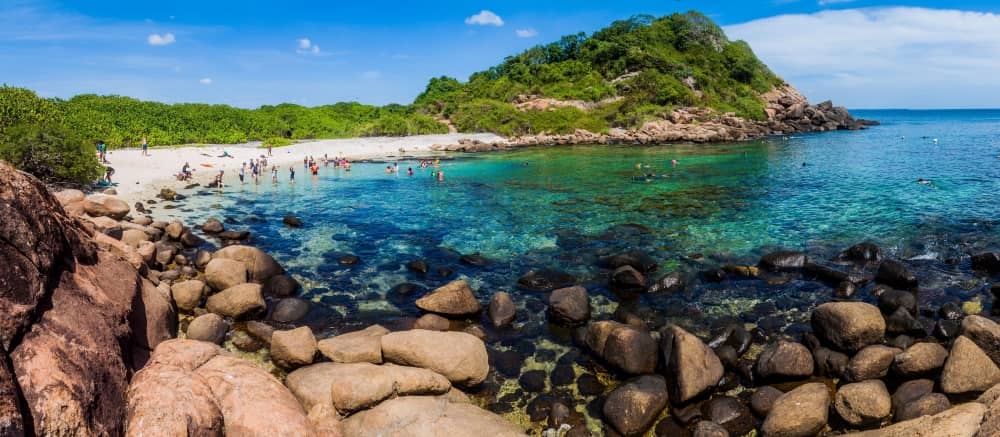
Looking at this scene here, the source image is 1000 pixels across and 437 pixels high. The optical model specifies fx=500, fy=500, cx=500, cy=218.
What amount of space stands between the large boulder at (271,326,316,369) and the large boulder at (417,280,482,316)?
3.75 m

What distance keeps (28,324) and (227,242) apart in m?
16.2

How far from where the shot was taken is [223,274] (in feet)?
49.6

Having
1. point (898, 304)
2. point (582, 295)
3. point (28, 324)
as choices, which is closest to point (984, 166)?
point (898, 304)

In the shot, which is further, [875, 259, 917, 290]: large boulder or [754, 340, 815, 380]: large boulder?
[875, 259, 917, 290]: large boulder

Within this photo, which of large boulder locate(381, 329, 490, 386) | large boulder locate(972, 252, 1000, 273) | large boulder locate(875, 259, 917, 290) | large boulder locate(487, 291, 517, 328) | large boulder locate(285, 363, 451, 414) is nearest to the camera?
large boulder locate(285, 363, 451, 414)

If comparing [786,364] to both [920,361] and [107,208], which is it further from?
[107,208]

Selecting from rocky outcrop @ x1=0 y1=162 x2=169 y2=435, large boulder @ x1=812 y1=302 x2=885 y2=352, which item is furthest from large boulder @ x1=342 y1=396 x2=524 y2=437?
large boulder @ x1=812 y1=302 x2=885 y2=352

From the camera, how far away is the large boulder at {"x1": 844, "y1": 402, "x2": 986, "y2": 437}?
636 cm

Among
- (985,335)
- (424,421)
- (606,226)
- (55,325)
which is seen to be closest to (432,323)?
(424,421)

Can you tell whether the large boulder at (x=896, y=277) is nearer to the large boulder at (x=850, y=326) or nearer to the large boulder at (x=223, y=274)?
the large boulder at (x=850, y=326)

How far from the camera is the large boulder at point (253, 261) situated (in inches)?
655

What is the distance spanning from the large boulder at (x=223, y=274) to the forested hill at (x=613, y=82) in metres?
72.3

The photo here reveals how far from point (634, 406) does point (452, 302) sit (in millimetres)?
6200

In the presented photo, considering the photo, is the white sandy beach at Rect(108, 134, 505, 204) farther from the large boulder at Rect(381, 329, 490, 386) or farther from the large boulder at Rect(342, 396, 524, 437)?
the large boulder at Rect(342, 396, 524, 437)
